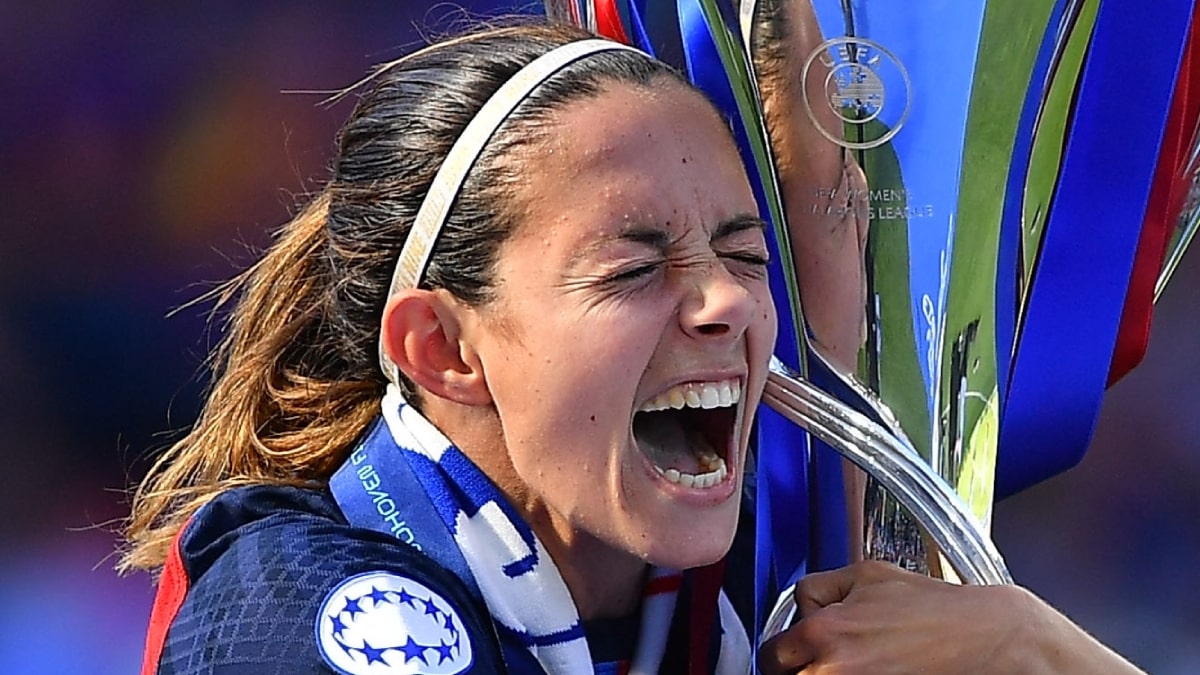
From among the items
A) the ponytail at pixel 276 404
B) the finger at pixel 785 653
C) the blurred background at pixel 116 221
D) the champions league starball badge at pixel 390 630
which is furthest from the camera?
the blurred background at pixel 116 221

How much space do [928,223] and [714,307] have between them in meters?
0.18

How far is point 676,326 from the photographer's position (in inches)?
28.2

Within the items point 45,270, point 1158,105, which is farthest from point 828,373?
point 45,270

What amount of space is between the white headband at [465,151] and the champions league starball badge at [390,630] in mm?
190

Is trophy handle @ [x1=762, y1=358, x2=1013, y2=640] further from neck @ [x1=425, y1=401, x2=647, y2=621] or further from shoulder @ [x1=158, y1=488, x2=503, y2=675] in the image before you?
shoulder @ [x1=158, y1=488, x2=503, y2=675]

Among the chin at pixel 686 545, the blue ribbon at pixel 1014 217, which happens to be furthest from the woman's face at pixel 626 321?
the blue ribbon at pixel 1014 217

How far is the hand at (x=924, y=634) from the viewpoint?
727 millimetres

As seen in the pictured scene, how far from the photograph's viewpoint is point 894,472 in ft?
2.68

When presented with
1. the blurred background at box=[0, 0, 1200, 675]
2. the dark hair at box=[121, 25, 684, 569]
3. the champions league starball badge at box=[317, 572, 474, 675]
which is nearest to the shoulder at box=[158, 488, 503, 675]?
the champions league starball badge at box=[317, 572, 474, 675]

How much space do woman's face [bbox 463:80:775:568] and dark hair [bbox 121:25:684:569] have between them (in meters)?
0.02

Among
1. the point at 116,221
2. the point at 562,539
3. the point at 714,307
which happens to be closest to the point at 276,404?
the point at 562,539

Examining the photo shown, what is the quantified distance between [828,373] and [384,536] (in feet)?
0.93

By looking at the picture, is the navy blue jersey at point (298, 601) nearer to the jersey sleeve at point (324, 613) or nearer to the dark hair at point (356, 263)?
the jersey sleeve at point (324, 613)

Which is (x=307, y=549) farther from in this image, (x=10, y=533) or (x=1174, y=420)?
(x=1174, y=420)
